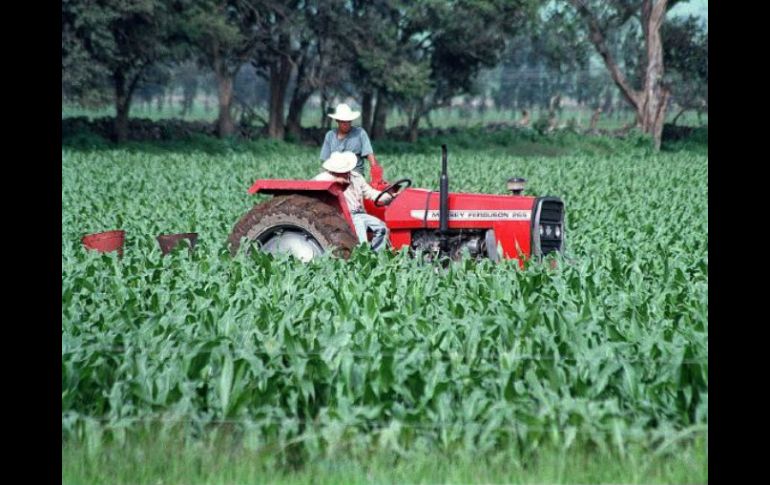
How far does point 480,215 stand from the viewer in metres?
10.1

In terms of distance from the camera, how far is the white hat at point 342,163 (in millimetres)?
9992

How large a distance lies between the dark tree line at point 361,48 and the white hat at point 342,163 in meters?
30.5

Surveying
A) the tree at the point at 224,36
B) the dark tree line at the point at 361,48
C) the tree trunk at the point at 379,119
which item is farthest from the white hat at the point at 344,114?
the tree trunk at the point at 379,119

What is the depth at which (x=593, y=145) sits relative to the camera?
4797 cm

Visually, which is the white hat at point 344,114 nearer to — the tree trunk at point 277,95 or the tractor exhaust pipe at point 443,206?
the tractor exhaust pipe at point 443,206

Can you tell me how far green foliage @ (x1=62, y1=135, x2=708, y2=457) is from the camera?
5867mm

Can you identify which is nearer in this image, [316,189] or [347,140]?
[316,189]

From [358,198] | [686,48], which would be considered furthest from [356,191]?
[686,48]

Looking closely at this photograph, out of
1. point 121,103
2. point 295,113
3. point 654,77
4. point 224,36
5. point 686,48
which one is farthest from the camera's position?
point 686,48

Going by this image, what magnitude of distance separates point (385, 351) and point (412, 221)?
12.0 ft

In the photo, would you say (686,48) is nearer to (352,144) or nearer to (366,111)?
(366,111)

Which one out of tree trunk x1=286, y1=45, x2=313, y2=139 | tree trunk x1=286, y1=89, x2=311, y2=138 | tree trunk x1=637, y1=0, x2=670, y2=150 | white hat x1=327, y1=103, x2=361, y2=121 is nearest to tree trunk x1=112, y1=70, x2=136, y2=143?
tree trunk x1=286, y1=45, x2=313, y2=139

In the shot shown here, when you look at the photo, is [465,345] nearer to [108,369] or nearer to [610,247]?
[108,369]
